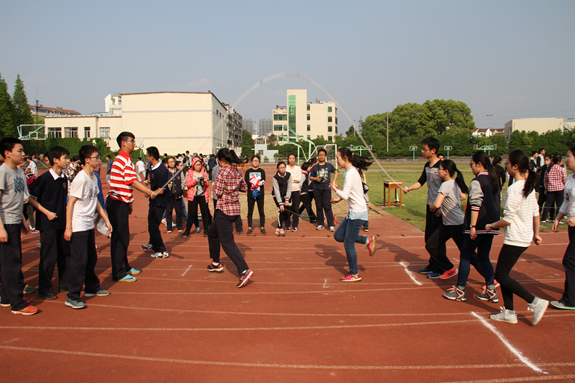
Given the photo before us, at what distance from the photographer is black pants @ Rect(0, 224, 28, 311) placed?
4.37 m

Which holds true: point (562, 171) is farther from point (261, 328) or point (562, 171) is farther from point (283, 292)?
point (261, 328)

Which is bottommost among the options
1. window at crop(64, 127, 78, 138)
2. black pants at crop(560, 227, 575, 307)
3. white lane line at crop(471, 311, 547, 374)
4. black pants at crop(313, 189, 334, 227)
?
white lane line at crop(471, 311, 547, 374)

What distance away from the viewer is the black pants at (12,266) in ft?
14.3

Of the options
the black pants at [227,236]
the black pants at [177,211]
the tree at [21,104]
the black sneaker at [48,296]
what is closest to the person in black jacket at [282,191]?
the black pants at [177,211]

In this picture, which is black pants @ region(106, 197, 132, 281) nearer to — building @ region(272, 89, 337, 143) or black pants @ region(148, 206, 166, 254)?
black pants @ region(148, 206, 166, 254)

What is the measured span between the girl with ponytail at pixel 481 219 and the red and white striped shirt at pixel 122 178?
495cm

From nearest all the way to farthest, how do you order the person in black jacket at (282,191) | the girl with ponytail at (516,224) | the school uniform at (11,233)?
1. the girl with ponytail at (516,224)
2. the school uniform at (11,233)
3. the person in black jacket at (282,191)

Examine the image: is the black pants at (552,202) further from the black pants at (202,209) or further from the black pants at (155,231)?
the black pants at (155,231)

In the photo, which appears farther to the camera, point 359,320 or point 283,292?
point 283,292

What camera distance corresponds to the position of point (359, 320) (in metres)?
4.41

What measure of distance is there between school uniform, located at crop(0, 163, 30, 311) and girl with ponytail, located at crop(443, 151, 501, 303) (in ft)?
18.1

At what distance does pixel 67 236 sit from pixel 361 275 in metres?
4.46

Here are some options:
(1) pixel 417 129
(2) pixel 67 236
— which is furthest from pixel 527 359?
(1) pixel 417 129

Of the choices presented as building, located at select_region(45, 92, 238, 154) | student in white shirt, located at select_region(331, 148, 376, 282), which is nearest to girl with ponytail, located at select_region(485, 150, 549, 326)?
student in white shirt, located at select_region(331, 148, 376, 282)
